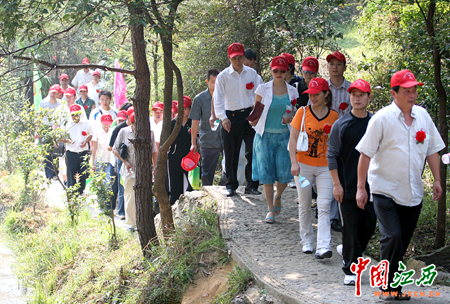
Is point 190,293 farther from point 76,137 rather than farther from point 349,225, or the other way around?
point 76,137

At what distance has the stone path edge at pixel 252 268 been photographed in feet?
13.3

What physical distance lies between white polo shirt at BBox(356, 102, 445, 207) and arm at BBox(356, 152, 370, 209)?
72mm

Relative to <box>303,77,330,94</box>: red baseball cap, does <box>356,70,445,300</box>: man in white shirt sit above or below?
below

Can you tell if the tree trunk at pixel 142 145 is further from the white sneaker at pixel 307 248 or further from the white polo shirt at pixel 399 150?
the white polo shirt at pixel 399 150

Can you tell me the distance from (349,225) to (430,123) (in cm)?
112

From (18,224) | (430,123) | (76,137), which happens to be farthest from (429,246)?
(18,224)

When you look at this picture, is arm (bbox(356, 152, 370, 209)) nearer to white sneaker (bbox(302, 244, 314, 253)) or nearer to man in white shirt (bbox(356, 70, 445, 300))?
man in white shirt (bbox(356, 70, 445, 300))

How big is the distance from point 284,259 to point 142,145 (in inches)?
104

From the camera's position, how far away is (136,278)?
616cm

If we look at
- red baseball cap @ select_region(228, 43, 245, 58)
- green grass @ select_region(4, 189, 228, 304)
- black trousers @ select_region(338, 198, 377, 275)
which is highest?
red baseball cap @ select_region(228, 43, 245, 58)

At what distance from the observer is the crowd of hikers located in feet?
12.5

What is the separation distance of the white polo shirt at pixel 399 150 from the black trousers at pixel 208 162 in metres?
4.27

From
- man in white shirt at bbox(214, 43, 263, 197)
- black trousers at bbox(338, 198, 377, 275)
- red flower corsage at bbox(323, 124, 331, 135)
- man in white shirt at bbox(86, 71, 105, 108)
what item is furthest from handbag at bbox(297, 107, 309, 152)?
man in white shirt at bbox(86, 71, 105, 108)

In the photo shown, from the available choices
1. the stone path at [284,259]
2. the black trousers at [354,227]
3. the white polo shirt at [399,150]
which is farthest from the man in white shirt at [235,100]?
the white polo shirt at [399,150]
